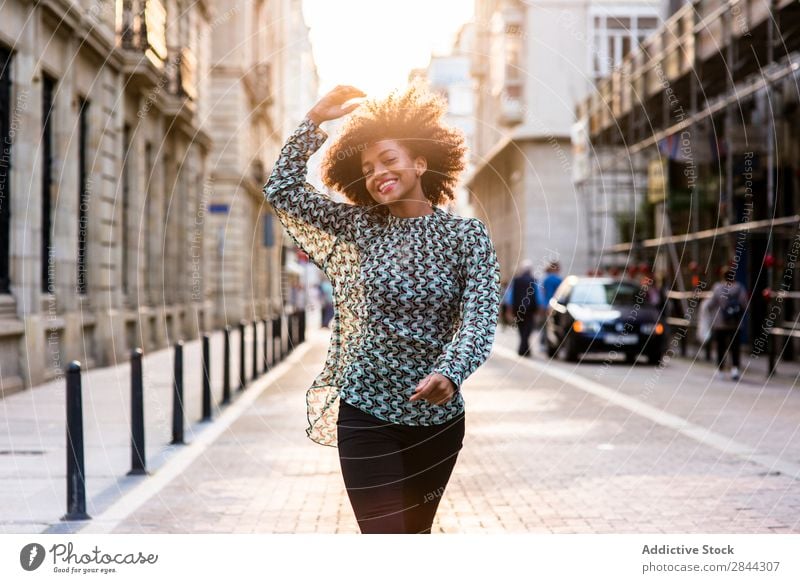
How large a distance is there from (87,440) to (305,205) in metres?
6.84

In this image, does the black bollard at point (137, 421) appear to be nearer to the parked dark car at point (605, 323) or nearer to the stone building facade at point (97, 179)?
the stone building facade at point (97, 179)

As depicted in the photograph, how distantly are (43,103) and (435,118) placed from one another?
1368 cm

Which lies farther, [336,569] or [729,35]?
[729,35]

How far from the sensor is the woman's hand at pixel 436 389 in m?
3.39

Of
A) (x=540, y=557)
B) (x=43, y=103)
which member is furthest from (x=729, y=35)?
(x=540, y=557)

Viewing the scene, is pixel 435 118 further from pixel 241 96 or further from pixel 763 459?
pixel 241 96

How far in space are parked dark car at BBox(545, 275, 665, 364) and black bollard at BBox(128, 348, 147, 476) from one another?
12.5m

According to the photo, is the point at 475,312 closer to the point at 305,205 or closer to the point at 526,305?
the point at 305,205

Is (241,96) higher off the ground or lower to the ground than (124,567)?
higher

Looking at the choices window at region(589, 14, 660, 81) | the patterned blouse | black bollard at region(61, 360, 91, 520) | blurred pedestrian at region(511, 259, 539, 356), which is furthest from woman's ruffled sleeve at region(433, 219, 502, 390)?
window at region(589, 14, 660, 81)

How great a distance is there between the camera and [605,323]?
21.4 metres

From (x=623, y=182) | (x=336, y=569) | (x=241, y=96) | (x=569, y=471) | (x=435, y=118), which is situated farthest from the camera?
(x=241, y=96)

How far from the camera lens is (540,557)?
14.3 feet

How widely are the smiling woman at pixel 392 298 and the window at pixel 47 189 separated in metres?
12.9
